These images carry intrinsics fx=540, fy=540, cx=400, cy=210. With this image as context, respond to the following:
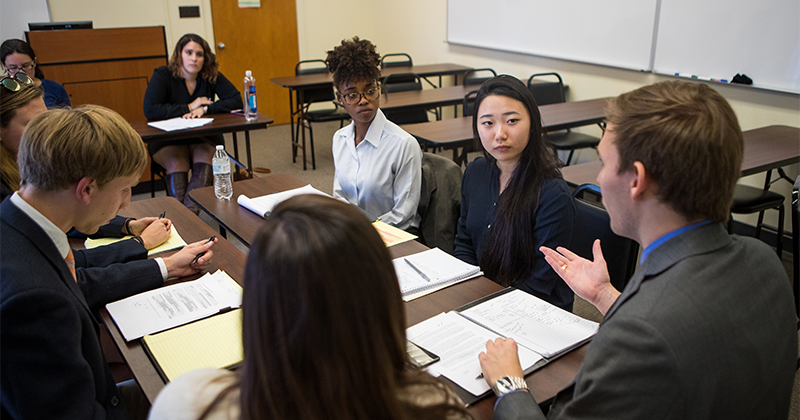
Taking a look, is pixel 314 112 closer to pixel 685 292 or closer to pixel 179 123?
pixel 179 123

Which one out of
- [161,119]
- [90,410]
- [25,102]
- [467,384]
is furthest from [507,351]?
[161,119]

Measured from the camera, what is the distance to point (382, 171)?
2.34 m

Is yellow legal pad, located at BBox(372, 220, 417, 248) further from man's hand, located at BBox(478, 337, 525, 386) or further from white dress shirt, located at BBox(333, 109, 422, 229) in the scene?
man's hand, located at BBox(478, 337, 525, 386)

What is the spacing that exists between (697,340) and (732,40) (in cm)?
363

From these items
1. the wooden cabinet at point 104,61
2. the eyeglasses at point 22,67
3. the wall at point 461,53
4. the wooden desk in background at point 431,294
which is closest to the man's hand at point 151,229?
the wooden desk in background at point 431,294

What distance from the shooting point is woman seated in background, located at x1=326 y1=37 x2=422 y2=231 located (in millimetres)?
2264

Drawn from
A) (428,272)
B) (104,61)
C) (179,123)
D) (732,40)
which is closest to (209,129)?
(179,123)

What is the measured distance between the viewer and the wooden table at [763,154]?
2.80 m

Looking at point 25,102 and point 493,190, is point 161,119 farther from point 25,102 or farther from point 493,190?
point 493,190

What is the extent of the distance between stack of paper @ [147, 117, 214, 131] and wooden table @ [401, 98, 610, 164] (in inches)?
54.5

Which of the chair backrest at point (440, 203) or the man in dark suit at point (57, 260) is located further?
the chair backrest at point (440, 203)

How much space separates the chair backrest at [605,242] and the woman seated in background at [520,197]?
163 millimetres

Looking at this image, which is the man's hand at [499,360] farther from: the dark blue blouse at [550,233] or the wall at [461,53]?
Result: the wall at [461,53]

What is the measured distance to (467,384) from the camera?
111 cm
